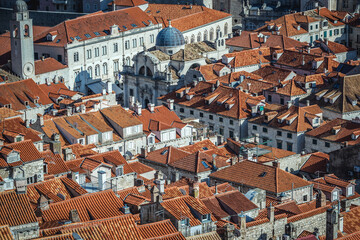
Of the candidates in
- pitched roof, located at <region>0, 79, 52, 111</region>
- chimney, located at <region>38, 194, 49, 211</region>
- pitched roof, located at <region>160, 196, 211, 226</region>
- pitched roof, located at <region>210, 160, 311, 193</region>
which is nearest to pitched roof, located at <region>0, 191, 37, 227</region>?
chimney, located at <region>38, 194, 49, 211</region>

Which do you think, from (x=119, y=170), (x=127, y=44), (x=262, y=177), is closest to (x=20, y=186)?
(x=119, y=170)

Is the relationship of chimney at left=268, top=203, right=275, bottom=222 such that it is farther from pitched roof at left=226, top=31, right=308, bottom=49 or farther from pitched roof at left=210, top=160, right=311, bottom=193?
pitched roof at left=226, top=31, right=308, bottom=49

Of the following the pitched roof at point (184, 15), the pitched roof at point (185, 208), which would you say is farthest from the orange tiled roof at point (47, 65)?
the pitched roof at point (185, 208)

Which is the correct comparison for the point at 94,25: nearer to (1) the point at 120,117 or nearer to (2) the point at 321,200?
(1) the point at 120,117

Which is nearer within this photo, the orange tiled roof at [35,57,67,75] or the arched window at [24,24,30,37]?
the arched window at [24,24,30,37]

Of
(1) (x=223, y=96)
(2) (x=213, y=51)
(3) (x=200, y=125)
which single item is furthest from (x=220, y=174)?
(2) (x=213, y=51)

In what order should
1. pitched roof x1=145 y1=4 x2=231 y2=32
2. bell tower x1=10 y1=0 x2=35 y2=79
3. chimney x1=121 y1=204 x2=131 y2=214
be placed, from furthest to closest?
1. pitched roof x1=145 y1=4 x2=231 y2=32
2. bell tower x1=10 y1=0 x2=35 y2=79
3. chimney x1=121 y1=204 x2=131 y2=214
